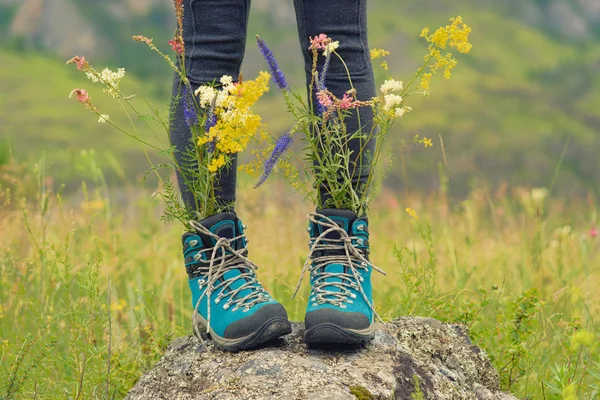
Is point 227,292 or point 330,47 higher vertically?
point 330,47

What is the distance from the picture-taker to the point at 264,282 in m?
3.22

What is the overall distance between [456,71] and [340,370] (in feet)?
298

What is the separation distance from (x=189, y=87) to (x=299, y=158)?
40 centimetres

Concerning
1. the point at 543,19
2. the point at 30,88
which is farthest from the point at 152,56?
the point at 543,19

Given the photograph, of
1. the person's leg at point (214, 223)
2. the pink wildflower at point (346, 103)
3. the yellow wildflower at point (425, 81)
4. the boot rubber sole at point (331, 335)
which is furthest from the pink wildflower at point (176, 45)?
the boot rubber sole at point (331, 335)

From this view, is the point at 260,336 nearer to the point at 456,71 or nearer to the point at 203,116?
the point at 203,116

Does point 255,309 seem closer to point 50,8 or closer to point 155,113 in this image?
point 155,113

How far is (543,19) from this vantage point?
105062 mm

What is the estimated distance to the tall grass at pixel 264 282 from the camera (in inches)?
78.2

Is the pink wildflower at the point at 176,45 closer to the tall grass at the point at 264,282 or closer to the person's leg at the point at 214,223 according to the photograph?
the person's leg at the point at 214,223

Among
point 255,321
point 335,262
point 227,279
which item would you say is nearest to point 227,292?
point 227,279

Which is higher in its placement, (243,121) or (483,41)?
(483,41)

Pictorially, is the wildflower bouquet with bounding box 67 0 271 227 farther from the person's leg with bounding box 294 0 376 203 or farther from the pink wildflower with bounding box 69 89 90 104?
the person's leg with bounding box 294 0 376 203

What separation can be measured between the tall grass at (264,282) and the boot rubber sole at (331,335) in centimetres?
47
